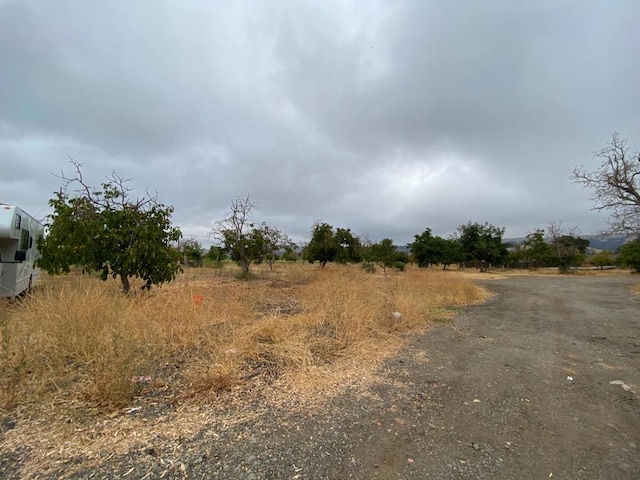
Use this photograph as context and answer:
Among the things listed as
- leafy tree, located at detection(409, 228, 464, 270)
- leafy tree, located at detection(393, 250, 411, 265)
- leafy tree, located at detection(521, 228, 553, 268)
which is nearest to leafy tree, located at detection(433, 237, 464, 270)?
leafy tree, located at detection(409, 228, 464, 270)

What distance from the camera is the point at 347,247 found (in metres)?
24.0

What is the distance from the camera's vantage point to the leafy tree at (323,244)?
2206 cm

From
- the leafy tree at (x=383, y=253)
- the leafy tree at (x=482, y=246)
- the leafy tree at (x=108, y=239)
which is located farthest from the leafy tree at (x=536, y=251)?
the leafy tree at (x=108, y=239)

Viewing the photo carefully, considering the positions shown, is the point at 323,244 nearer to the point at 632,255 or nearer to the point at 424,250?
the point at 424,250

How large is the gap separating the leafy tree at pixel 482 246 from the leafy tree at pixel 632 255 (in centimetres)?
1001

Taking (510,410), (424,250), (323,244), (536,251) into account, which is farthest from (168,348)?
(536,251)

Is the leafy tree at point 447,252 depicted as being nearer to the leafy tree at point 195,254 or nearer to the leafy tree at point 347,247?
the leafy tree at point 347,247

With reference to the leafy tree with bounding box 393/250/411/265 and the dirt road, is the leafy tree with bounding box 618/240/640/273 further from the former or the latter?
the dirt road

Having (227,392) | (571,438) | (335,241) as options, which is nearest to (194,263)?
(335,241)

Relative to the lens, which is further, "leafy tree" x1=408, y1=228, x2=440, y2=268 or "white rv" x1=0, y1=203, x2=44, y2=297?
"leafy tree" x1=408, y1=228, x2=440, y2=268

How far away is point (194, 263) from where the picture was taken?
2978 centimetres

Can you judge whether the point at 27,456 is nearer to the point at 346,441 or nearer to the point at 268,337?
the point at 346,441

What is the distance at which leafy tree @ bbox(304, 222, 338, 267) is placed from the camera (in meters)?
22.1

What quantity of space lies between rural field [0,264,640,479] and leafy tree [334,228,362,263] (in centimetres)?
1704
